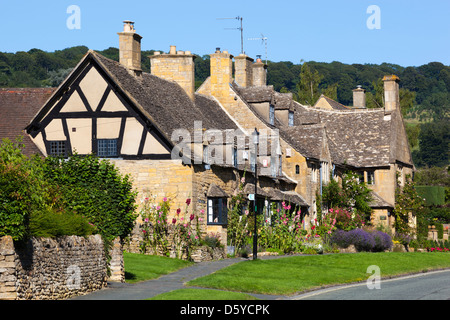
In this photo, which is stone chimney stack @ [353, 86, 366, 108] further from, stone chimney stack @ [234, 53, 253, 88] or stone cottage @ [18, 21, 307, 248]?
stone cottage @ [18, 21, 307, 248]

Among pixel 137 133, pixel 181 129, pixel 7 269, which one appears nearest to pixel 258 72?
pixel 181 129

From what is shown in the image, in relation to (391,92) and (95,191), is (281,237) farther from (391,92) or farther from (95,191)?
(391,92)

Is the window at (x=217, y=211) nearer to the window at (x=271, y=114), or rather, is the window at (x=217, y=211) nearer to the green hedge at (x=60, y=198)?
the green hedge at (x=60, y=198)

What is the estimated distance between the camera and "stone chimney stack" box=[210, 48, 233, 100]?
47.0 meters

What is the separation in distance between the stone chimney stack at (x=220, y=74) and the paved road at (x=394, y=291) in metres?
21.0

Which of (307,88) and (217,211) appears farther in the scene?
(307,88)

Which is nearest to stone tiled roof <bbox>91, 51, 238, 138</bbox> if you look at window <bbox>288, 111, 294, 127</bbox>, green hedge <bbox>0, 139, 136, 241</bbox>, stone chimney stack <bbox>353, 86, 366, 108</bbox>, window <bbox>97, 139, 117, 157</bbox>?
window <bbox>97, 139, 117, 157</bbox>

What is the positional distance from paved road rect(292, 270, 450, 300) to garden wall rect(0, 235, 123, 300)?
19.6 feet

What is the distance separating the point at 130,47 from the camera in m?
37.7

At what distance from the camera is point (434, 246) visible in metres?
57.4

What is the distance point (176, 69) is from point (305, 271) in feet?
55.3

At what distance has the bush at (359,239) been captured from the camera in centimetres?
4428

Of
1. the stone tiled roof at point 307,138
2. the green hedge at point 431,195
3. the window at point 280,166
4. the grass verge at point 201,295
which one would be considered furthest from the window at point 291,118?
the grass verge at point 201,295

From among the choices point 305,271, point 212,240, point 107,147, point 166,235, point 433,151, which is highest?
point 433,151
